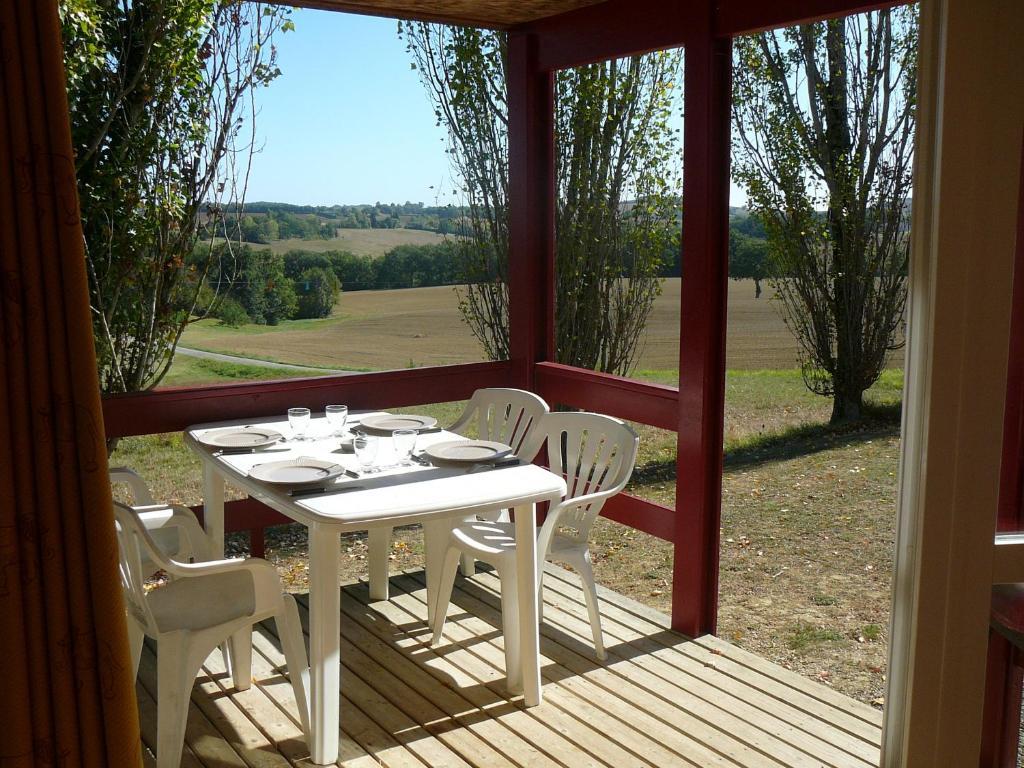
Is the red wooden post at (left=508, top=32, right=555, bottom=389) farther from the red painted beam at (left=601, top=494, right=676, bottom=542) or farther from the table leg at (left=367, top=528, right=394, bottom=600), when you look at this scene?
the table leg at (left=367, top=528, right=394, bottom=600)

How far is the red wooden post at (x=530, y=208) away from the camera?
4285 mm

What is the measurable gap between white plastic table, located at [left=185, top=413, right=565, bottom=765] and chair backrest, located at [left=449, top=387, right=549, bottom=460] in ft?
1.91

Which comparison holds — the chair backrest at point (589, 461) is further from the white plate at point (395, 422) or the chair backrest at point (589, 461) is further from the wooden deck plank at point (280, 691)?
the wooden deck plank at point (280, 691)

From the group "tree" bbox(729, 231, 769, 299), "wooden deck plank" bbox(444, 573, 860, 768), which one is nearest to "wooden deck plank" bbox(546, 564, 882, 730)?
"wooden deck plank" bbox(444, 573, 860, 768)

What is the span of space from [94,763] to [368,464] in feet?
5.13

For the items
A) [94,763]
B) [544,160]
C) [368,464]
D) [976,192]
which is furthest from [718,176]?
[94,763]

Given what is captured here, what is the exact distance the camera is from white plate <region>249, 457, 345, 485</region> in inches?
111

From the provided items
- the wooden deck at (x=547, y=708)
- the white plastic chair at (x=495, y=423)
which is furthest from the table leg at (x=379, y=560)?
the wooden deck at (x=547, y=708)

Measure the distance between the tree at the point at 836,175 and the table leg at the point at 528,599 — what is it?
11.7ft

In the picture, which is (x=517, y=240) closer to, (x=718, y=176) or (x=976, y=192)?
(x=718, y=176)

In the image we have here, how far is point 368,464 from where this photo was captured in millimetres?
3045

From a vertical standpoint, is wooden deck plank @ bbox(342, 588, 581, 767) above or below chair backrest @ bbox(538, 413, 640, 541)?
below

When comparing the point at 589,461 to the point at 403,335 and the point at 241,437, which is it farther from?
the point at 403,335

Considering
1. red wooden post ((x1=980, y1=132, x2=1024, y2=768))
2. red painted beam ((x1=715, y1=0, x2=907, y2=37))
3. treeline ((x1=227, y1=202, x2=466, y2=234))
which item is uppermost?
red painted beam ((x1=715, y1=0, x2=907, y2=37))
